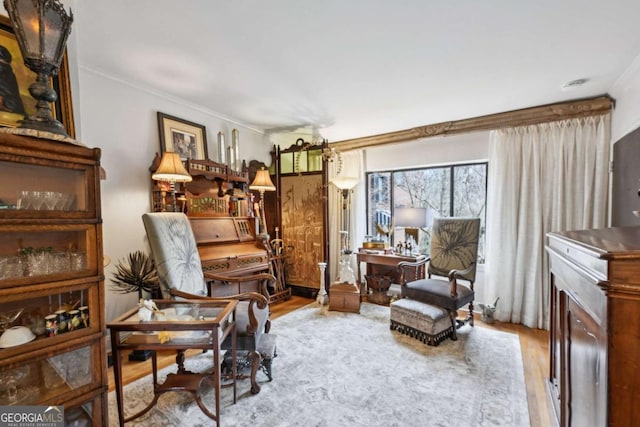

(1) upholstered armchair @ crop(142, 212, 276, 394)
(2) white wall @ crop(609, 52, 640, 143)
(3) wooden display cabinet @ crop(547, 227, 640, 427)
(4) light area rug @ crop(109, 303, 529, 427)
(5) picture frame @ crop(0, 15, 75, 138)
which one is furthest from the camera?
(2) white wall @ crop(609, 52, 640, 143)

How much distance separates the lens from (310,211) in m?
4.24

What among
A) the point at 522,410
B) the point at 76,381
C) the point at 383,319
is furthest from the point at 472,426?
the point at 76,381

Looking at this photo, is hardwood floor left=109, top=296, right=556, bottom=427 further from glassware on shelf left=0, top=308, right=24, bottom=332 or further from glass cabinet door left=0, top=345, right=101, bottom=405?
glassware on shelf left=0, top=308, right=24, bottom=332

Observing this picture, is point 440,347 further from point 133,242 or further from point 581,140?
point 133,242

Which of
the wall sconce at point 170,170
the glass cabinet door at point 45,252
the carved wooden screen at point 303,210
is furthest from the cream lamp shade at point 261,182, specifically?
the glass cabinet door at point 45,252

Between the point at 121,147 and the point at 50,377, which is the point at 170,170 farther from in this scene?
the point at 50,377

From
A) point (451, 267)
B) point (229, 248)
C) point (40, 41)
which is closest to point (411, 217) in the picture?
point (451, 267)

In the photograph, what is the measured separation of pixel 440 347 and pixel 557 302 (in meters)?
1.41

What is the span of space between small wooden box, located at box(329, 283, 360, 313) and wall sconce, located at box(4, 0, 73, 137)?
10.6 ft

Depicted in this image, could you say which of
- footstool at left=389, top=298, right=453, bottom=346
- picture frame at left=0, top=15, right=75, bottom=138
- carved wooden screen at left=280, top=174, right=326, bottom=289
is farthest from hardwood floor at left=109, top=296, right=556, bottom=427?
picture frame at left=0, top=15, right=75, bottom=138

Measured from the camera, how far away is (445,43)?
197cm

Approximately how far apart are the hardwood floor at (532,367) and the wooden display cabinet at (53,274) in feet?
3.73

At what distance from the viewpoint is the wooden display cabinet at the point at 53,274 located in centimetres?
107

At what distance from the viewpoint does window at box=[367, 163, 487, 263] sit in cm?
384
